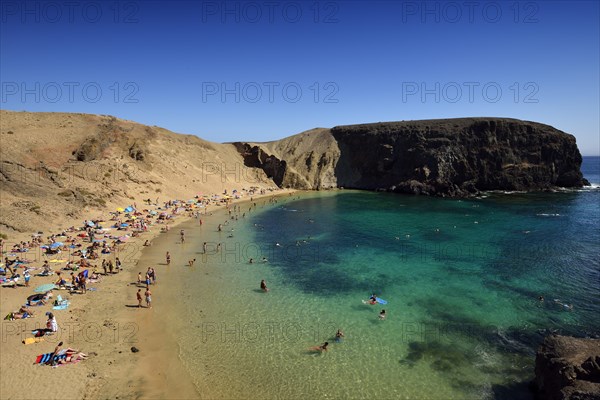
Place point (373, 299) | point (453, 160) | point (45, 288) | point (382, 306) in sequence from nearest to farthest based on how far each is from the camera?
1. point (45, 288)
2. point (382, 306)
3. point (373, 299)
4. point (453, 160)

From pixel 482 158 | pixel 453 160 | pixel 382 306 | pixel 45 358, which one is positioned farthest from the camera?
pixel 482 158

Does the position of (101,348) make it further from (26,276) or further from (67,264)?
(67,264)

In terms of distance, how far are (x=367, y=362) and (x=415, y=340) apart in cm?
370

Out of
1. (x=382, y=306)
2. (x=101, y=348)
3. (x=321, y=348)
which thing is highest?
(x=101, y=348)

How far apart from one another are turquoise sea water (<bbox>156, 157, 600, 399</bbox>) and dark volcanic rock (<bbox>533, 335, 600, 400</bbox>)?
1.50 m

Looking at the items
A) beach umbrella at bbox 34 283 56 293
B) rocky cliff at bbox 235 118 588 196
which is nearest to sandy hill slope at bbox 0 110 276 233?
rocky cliff at bbox 235 118 588 196

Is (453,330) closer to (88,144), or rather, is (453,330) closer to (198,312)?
(198,312)

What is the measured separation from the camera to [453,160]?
7681cm

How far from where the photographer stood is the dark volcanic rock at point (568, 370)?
12688 millimetres

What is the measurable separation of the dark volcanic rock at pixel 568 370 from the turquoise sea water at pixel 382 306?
1497 mm

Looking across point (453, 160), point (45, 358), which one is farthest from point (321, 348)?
point (453, 160)

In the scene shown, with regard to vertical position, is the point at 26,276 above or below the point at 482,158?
below

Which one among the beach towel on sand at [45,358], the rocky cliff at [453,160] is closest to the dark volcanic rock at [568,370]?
the beach towel on sand at [45,358]

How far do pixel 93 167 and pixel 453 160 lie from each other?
6870 centimetres
